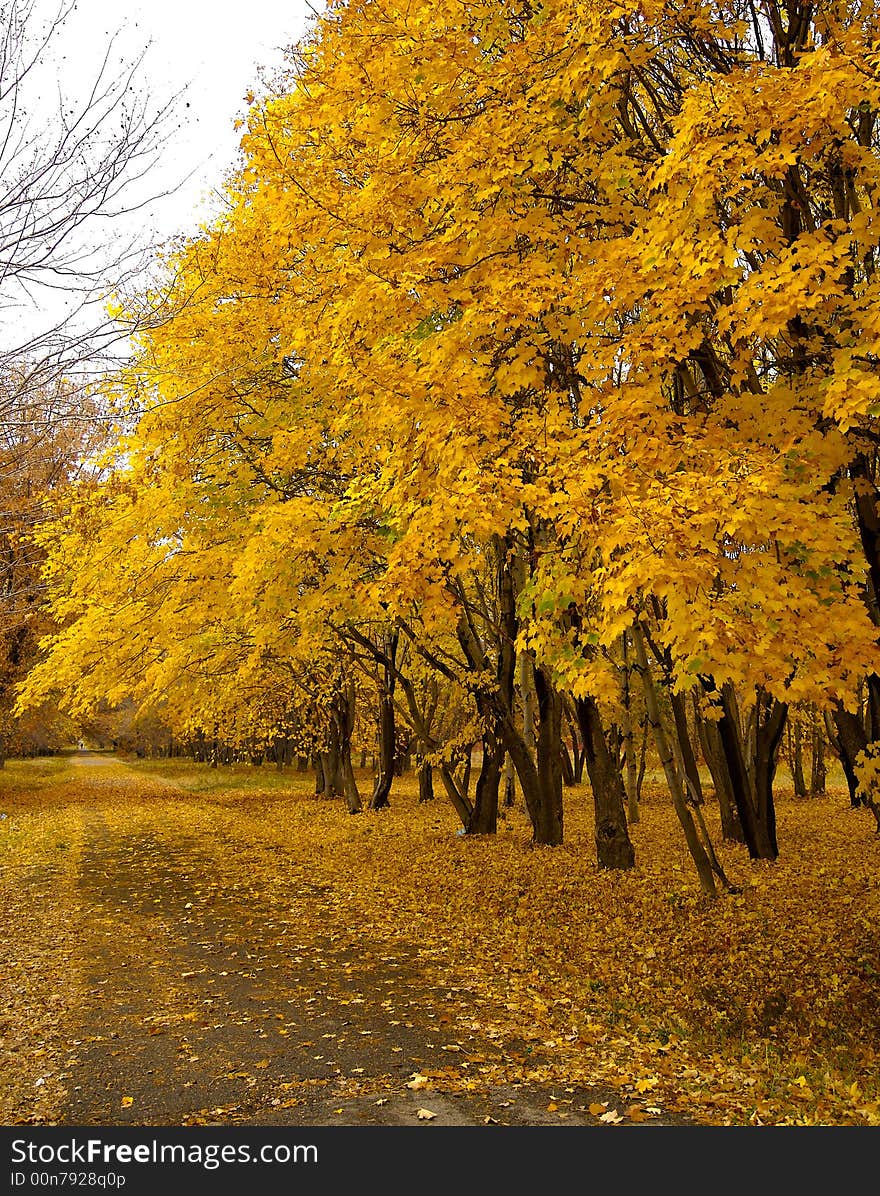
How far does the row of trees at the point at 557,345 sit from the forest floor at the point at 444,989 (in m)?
1.85

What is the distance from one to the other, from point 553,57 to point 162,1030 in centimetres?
777

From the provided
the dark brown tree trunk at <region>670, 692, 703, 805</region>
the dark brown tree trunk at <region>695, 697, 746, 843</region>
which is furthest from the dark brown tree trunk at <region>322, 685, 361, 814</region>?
the dark brown tree trunk at <region>670, 692, 703, 805</region>

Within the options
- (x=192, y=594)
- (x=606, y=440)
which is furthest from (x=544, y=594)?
(x=192, y=594)

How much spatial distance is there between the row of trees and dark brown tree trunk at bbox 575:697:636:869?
2.43m

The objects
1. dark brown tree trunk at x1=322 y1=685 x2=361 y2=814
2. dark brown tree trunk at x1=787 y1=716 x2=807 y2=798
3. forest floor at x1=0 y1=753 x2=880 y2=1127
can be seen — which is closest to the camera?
forest floor at x1=0 y1=753 x2=880 y2=1127

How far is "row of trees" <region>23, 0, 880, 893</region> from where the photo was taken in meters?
5.61

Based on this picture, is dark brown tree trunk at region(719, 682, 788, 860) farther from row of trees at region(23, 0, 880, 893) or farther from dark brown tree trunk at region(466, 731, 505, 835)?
dark brown tree trunk at region(466, 731, 505, 835)

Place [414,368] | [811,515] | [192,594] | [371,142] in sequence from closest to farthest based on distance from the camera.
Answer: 1. [811,515]
2. [414,368]
3. [371,142]
4. [192,594]

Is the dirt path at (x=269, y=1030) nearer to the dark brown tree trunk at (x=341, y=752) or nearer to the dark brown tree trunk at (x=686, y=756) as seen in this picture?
the dark brown tree trunk at (x=686, y=756)

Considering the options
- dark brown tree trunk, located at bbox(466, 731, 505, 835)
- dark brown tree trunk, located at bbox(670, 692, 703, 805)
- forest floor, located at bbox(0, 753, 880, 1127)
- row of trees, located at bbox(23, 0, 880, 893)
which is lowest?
forest floor, located at bbox(0, 753, 880, 1127)

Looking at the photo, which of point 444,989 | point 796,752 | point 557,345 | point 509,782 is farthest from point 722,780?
point 444,989

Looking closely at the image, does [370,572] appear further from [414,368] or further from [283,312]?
[414,368]

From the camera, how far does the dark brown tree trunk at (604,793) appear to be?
12.7 meters

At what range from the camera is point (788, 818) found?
20312 mm
